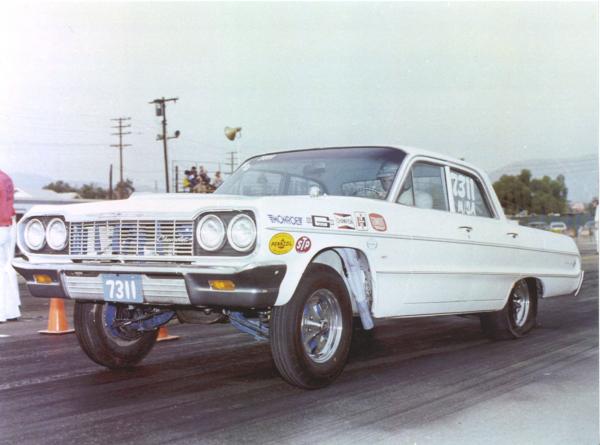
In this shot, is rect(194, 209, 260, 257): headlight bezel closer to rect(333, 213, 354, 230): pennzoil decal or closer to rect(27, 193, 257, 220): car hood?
rect(27, 193, 257, 220): car hood

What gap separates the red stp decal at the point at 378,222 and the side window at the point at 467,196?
4.76 ft

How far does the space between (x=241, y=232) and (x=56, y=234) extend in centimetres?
146

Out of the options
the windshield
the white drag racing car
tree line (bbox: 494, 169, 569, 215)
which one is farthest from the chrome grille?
tree line (bbox: 494, 169, 569, 215)

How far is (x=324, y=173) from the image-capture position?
5.84 metres

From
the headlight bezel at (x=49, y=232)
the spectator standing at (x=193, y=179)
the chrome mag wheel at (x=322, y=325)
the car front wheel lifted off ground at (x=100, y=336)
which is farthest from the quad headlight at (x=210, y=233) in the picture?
the spectator standing at (x=193, y=179)

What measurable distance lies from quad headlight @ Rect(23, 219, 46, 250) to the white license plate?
2.40 feet

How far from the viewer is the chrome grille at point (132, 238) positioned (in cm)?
446

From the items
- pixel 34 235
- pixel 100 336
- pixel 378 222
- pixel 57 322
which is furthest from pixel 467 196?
pixel 57 322

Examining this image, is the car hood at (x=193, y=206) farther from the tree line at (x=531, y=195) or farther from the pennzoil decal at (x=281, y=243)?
the tree line at (x=531, y=195)

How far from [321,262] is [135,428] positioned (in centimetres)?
167

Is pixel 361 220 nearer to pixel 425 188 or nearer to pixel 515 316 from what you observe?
pixel 425 188

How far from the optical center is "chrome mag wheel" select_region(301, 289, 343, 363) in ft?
15.6

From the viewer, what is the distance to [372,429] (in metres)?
3.88

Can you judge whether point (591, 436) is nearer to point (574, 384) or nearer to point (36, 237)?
point (574, 384)
